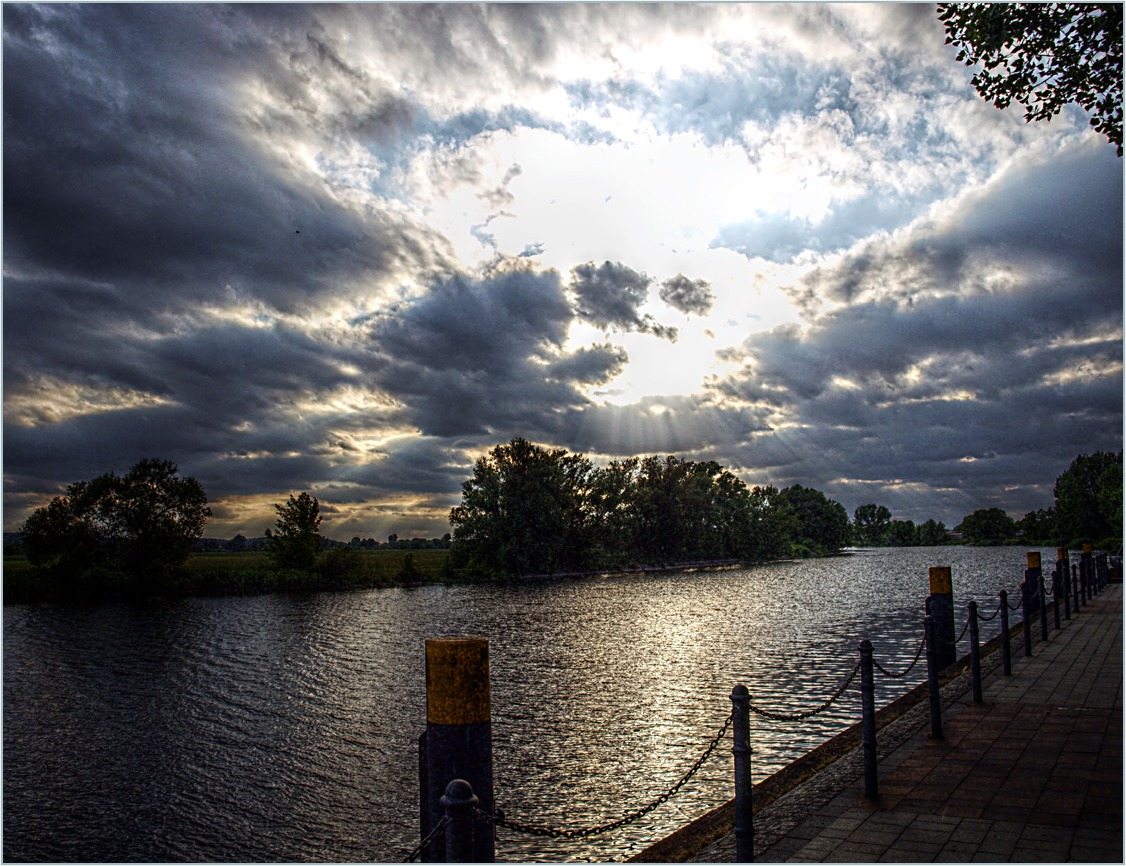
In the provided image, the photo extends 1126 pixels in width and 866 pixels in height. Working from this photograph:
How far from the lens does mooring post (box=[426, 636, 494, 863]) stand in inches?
142

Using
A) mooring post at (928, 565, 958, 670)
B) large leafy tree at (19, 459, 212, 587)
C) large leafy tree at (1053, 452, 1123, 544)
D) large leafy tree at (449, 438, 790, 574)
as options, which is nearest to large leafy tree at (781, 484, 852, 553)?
large leafy tree at (1053, 452, 1123, 544)

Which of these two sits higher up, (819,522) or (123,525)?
(123,525)

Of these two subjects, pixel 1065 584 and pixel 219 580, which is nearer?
pixel 1065 584

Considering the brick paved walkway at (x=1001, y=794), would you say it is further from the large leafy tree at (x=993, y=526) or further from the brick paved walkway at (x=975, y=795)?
the large leafy tree at (x=993, y=526)

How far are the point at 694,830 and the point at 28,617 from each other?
3822 centimetres

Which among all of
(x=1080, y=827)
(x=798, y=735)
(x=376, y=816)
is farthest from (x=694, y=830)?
(x=798, y=735)

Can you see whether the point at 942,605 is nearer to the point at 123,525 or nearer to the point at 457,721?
the point at 457,721

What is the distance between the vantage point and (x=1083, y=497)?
114m

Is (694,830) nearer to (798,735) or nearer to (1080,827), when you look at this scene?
(1080,827)

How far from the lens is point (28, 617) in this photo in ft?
107

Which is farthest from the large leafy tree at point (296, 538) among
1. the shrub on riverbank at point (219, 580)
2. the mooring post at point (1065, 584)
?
the mooring post at point (1065, 584)

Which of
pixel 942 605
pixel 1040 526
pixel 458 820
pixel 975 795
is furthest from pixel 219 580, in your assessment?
pixel 1040 526

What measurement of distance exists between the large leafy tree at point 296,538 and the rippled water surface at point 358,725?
28.9 m

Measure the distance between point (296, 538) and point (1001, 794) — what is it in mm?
55799
